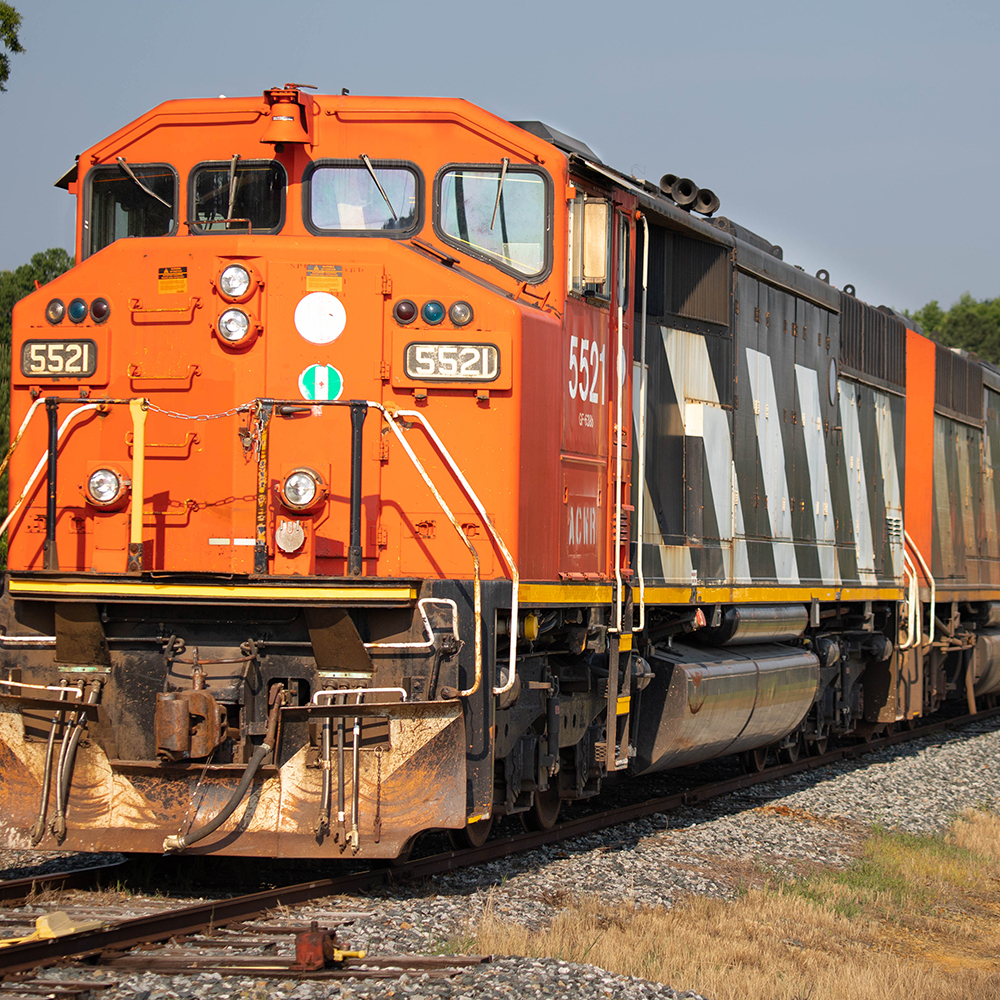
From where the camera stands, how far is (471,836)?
25.1 feet

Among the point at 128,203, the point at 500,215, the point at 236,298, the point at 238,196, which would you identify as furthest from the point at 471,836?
the point at 128,203

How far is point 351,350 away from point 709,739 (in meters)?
4.26

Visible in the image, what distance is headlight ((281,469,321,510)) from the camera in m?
6.66

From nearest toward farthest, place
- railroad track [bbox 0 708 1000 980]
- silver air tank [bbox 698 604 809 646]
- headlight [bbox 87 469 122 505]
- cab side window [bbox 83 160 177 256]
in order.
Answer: railroad track [bbox 0 708 1000 980] → headlight [bbox 87 469 122 505] → cab side window [bbox 83 160 177 256] → silver air tank [bbox 698 604 809 646]

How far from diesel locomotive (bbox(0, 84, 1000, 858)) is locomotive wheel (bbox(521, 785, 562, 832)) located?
0.03m

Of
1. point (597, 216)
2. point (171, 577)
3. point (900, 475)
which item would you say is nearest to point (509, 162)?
point (597, 216)

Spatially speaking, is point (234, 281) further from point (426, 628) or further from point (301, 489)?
point (426, 628)

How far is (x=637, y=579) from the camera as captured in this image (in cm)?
848

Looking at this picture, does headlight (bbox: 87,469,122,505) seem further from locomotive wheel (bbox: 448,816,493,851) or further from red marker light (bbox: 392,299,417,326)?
locomotive wheel (bbox: 448,816,493,851)

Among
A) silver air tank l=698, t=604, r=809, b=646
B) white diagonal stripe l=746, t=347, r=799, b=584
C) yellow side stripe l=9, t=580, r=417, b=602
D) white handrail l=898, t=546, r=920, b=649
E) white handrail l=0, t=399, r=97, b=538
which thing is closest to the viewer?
yellow side stripe l=9, t=580, r=417, b=602

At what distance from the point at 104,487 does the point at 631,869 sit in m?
3.69

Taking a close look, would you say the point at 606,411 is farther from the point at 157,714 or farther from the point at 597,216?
the point at 157,714

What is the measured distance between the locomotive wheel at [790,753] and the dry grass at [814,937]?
3656mm

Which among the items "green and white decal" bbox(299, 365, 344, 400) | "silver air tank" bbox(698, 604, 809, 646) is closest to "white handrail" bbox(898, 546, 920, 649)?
"silver air tank" bbox(698, 604, 809, 646)
